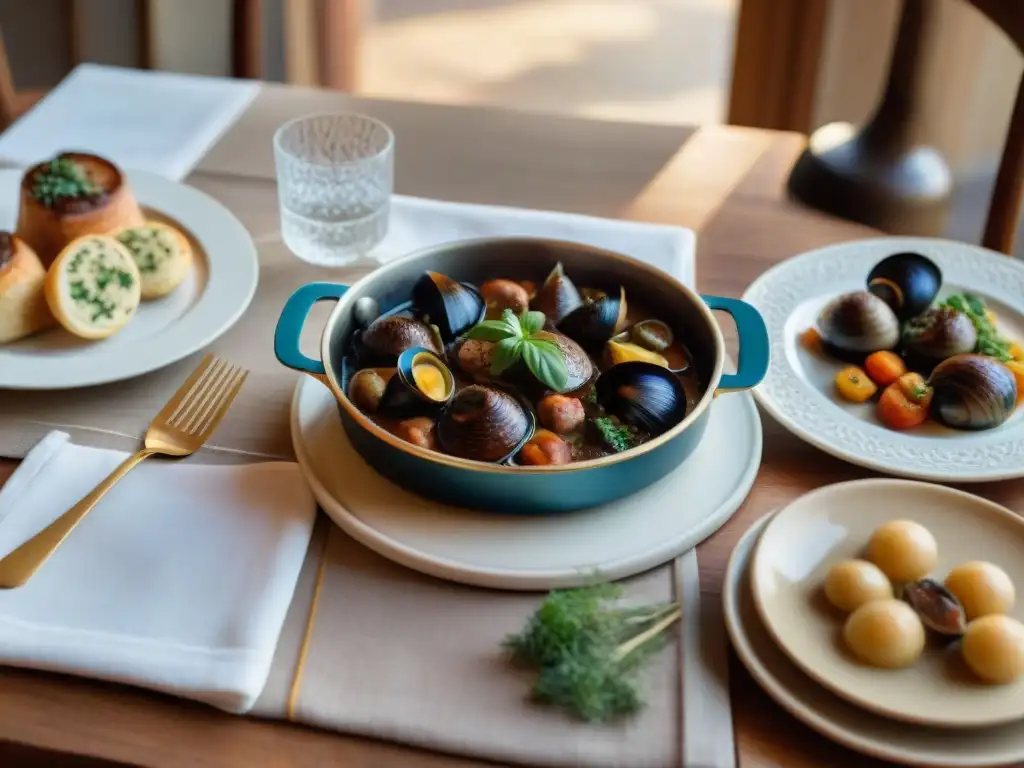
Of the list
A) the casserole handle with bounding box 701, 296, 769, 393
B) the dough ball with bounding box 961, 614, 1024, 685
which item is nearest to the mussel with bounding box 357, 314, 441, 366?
the casserole handle with bounding box 701, 296, 769, 393

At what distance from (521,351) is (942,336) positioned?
1.34ft

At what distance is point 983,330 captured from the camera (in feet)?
3.33

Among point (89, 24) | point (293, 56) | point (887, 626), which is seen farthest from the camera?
point (293, 56)

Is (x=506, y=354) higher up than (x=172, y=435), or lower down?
higher up

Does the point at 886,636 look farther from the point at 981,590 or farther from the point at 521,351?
the point at 521,351

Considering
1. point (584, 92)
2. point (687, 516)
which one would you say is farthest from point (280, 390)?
point (584, 92)

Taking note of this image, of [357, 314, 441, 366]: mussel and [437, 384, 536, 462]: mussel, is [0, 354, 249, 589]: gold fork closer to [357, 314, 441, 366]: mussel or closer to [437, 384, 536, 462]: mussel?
[357, 314, 441, 366]: mussel

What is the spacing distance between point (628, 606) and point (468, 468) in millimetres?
158

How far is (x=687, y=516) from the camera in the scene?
865 millimetres

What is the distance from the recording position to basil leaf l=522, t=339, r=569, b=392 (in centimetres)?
86

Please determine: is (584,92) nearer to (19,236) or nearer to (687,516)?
(19,236)

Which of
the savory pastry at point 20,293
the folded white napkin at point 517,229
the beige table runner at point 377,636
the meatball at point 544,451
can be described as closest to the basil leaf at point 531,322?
the meatball at point 544,451

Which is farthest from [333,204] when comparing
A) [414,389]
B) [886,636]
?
[886,636]

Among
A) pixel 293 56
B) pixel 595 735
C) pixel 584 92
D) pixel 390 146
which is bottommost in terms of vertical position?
pixel 584 92
